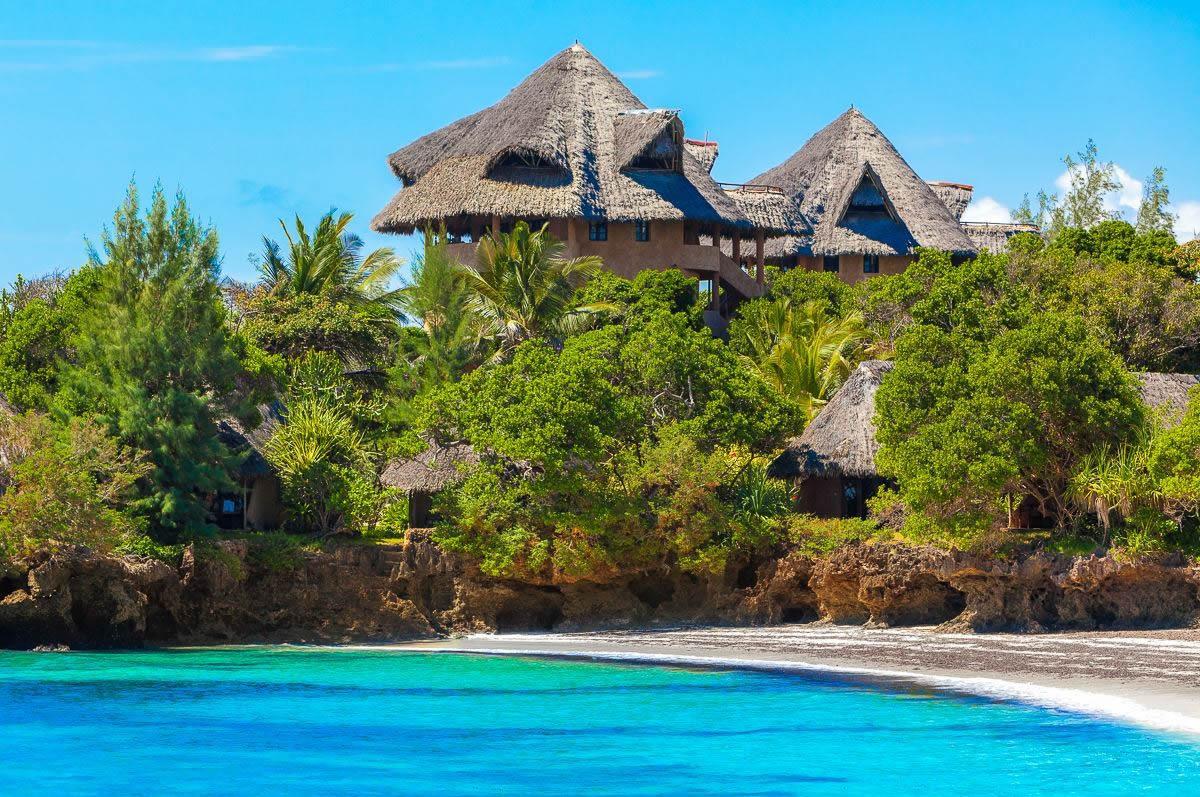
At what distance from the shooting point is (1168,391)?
2923 cm

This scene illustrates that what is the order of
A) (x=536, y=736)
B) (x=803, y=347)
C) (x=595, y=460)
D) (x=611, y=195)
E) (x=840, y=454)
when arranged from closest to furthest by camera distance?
Answer: (x=536, y=736), (x=595, y=460), (x=840, y=454), (x=803, y=347), (x=611, y=195)

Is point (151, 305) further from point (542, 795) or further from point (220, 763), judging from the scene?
point (542, 795)

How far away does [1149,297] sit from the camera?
32.3 meters

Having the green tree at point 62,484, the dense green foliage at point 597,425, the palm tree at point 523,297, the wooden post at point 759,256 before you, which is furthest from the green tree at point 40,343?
the wooden post at point 759,256

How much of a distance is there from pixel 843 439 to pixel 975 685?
8483 mm

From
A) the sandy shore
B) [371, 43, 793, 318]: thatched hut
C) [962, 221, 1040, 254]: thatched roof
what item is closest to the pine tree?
the sandy shore

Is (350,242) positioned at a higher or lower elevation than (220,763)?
higher

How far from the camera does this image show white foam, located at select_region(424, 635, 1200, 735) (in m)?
19.3

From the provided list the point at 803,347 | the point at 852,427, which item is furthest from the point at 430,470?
the point at 803,347

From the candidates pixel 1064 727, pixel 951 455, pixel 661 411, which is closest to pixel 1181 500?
pixel 951 455

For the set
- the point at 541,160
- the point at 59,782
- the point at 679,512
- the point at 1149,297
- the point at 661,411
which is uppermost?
the point at 541,160

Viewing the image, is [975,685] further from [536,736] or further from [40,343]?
[40,343]

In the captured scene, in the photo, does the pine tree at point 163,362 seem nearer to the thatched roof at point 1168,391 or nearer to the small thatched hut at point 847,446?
the small thatched hut at point 847,446

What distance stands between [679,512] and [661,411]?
274cm
